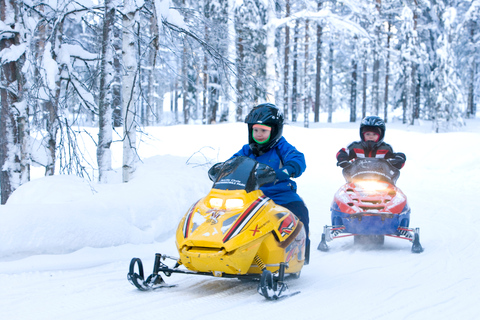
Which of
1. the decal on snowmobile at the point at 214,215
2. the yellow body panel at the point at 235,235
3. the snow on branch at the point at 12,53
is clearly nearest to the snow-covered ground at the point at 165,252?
the yellow body panel at the point at 235,235

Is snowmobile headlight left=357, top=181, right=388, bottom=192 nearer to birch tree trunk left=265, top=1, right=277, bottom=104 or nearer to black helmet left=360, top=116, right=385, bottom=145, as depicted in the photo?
black helmet left=360, top=116, right=385, bottom=145

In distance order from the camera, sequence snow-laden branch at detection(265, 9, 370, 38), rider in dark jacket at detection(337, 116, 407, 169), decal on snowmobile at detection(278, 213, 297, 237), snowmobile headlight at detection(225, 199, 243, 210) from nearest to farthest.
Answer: snowmobile headlight at detection(225, 199, 243, 210), decal on snowmobile at detection(278, 213, 297, 237), rider in dark jacket at detection(337, 116, 407, 169), snow-laden branch at detection(265, 9, 370, 38)

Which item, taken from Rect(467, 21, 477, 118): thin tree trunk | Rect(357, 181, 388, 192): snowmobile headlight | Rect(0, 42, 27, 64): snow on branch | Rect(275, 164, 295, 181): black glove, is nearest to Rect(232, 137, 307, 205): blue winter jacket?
Rect(275, 164, 295, 181): black glove

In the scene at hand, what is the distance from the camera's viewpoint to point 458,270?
18.5ft

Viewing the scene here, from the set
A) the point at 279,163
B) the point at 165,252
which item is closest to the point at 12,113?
the point at 165,252

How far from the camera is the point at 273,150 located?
211 inches

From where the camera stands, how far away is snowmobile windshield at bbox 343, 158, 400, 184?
7316 mm

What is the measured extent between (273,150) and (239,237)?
4.47ft

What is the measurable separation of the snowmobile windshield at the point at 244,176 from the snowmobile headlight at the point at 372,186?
2.89 metres

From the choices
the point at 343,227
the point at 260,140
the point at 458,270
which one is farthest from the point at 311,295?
the point at 343,227

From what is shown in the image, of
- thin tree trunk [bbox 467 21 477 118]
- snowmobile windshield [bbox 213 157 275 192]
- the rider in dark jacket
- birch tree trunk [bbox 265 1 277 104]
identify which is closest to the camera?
snowmobile windshield [bbox 213 157 275 192]

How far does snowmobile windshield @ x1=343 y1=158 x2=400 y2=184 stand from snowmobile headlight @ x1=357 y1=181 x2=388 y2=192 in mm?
69

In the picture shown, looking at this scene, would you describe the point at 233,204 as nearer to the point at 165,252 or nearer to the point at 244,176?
the point at 244,176

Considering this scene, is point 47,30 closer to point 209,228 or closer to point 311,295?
point 209,228
